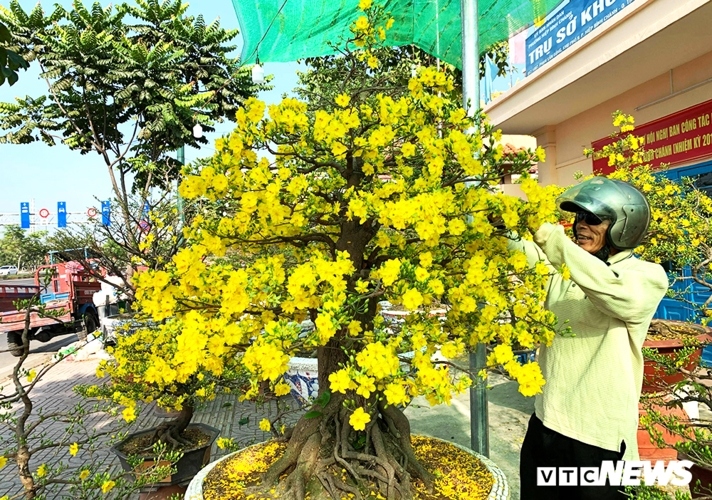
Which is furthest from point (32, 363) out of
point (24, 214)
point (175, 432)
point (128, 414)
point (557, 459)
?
point (24, 214)

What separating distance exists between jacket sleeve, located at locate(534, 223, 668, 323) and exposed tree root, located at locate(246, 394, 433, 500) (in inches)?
34.8

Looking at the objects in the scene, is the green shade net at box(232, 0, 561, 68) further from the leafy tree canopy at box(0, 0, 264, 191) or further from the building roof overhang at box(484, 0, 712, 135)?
the leafy tree canopy at box(0, 0, 264, 191)

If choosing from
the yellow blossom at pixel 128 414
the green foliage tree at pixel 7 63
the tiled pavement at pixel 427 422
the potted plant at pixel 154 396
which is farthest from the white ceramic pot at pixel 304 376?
the green foliage tree at pixel 7 63

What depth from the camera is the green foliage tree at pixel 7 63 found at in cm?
176

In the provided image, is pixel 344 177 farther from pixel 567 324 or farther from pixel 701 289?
pixel 701 289

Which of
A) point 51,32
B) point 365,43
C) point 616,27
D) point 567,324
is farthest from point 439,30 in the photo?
point 51,32

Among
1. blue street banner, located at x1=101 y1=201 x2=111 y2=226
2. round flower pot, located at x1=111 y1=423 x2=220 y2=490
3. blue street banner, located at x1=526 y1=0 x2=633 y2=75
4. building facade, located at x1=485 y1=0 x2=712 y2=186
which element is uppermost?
blue street banner, located at x1=526 y1=0 x2=633 y2=75

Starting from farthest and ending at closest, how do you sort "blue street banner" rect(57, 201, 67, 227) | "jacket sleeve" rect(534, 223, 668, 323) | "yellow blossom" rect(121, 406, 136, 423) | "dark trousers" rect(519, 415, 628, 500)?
"blue street banner" rect(57, 201, 67, 227) < "yellow blossom" rect(121, 406, 136, 423) < "dark trousers" rect(519, 415, 628, 500) < "jacket sleeve" rect(534, 223, 668, 323)

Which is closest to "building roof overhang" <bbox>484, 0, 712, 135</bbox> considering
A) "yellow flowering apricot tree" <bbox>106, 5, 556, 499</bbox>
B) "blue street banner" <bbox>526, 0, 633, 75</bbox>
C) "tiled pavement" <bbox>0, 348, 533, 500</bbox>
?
"blue street banner" <bbox>526, 0, 633, 75</bbox>

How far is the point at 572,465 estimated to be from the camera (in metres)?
1.82

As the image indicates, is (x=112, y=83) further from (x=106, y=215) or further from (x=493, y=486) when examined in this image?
(x=493, y=486)

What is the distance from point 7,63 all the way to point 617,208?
2.34m

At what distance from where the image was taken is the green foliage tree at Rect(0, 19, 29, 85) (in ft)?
5.77

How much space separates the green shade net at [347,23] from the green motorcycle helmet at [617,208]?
1.66m
